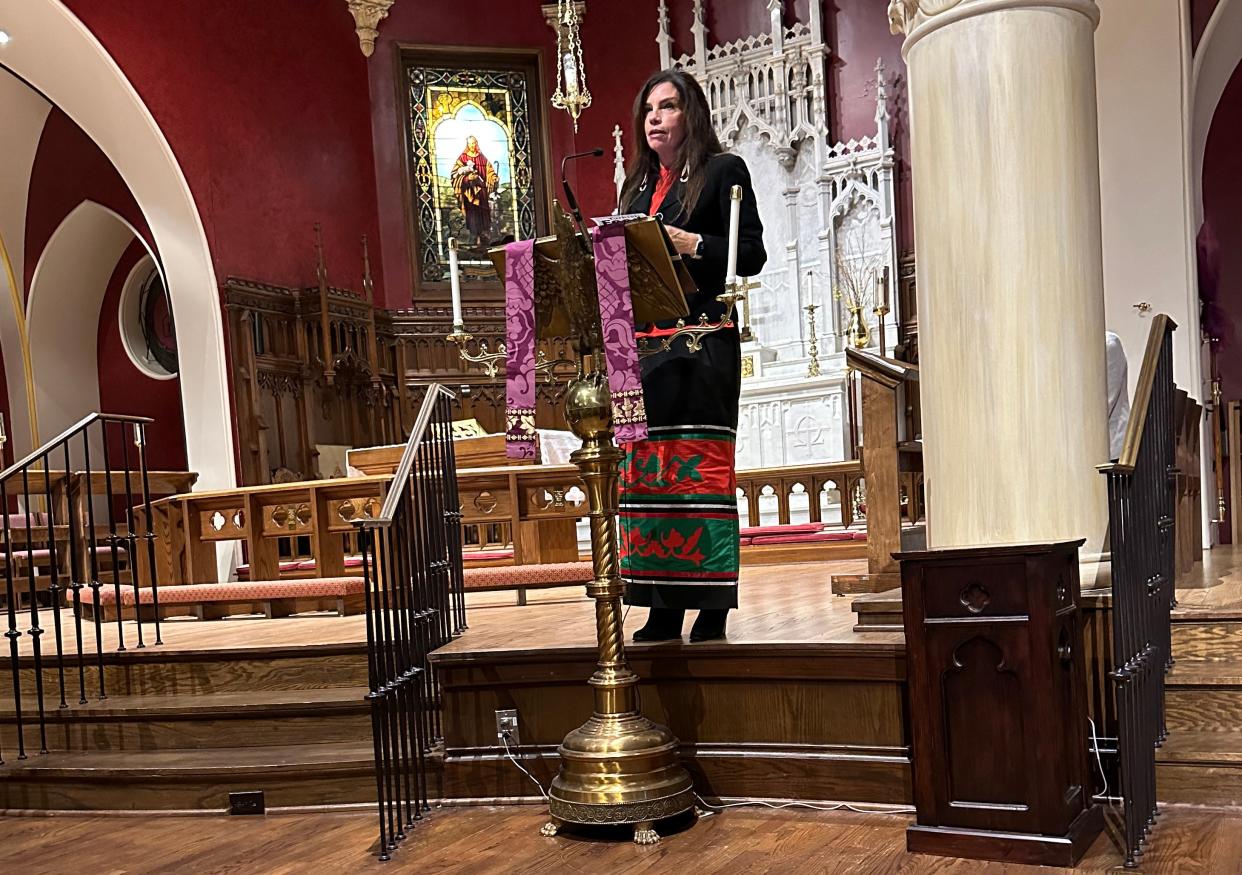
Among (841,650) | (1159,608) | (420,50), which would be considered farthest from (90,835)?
(420,50)

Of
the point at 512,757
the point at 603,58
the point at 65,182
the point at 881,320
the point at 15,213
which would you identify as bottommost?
the point at 512,757

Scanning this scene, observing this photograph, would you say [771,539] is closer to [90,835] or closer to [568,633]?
[568,633]

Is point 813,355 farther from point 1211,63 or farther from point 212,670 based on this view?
point 212,670

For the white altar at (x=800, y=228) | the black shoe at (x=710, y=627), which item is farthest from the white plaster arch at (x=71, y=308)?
the black shoe at (x=710, y=627)

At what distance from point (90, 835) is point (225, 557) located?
17.1 ft

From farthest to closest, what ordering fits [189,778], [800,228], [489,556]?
[800,228] < [489,556] < [189,778]

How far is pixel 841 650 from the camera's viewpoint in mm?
3387

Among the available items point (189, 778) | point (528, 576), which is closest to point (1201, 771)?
point (189, 778)

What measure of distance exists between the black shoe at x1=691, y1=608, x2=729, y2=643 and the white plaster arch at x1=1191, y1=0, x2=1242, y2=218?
461 centimetres

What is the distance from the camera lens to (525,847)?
3240 mm

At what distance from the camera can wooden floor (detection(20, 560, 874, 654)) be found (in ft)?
12.6

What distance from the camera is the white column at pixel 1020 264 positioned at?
3277 mm

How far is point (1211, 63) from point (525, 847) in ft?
21.5

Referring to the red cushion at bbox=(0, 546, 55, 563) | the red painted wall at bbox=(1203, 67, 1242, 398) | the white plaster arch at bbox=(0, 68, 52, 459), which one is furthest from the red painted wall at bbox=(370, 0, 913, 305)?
the red cushion at bbox=(0, 546, 55, 563)
